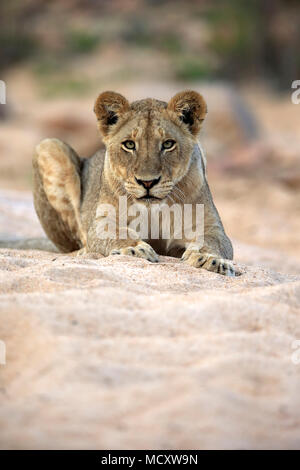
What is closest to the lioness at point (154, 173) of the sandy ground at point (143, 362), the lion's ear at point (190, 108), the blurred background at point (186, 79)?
the lion's ear at point (190, 108)

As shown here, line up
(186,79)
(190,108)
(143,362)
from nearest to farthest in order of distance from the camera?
(143,362) → (190,108) → (186,79)

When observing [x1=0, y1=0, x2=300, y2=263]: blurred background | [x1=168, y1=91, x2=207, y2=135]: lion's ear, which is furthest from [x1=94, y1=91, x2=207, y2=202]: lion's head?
[x1=0, y1=0, x2=300, y2=263]: blurred background

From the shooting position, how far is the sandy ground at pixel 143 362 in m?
2.46

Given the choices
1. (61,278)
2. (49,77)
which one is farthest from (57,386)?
(49,77)

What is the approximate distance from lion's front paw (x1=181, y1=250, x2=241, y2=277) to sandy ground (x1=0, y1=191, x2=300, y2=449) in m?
0.45

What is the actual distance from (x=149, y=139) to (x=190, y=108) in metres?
0.52

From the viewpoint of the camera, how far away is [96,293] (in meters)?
3.35

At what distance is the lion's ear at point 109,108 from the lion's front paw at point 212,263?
1198mm

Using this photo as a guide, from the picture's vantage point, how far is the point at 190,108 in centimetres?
498

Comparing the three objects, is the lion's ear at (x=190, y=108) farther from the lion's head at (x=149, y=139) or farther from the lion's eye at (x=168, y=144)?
the lion's eye at (x=168, y=144)

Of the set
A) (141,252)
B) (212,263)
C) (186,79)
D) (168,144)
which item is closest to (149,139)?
(168,144)

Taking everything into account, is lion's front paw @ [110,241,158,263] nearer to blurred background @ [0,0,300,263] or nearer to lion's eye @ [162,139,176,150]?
lion's eye @ [162,139,176,150]

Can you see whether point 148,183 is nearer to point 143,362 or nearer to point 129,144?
point 129,144

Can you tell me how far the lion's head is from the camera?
14.7 feet
